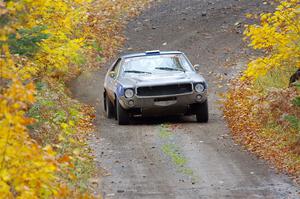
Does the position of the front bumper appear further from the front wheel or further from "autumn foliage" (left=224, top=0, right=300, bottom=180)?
"autumn foliage" (left=224, top=0, right=300, bottom=180)

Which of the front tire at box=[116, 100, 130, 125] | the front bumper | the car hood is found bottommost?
the front tire at box=[116, 100, 130, 125]

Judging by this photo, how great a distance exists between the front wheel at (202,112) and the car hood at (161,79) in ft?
1.78

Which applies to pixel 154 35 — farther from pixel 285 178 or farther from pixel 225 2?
pixel 285 178

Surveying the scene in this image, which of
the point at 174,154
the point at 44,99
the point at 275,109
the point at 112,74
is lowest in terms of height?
the point at 275,109

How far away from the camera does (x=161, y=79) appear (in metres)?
16.5

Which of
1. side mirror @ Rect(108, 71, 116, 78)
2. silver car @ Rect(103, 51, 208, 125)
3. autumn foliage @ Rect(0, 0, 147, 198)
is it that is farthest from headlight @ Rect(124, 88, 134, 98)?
side mirror @ Rect(108, 71, 116, 78)

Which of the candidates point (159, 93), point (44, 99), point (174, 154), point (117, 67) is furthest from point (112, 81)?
point (174, 154)

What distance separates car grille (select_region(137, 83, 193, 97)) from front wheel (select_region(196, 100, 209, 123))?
0.44 m

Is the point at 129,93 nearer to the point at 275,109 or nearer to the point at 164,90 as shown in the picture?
A: the point at 164,90

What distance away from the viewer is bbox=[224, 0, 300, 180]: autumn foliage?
1329cm

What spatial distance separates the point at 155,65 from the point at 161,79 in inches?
43.1

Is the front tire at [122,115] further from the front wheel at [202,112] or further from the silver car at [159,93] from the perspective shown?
the front wheel at [202,112]

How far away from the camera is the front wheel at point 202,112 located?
54.3 feet

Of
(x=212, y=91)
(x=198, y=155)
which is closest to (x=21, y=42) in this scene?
(x=198, y=155)
